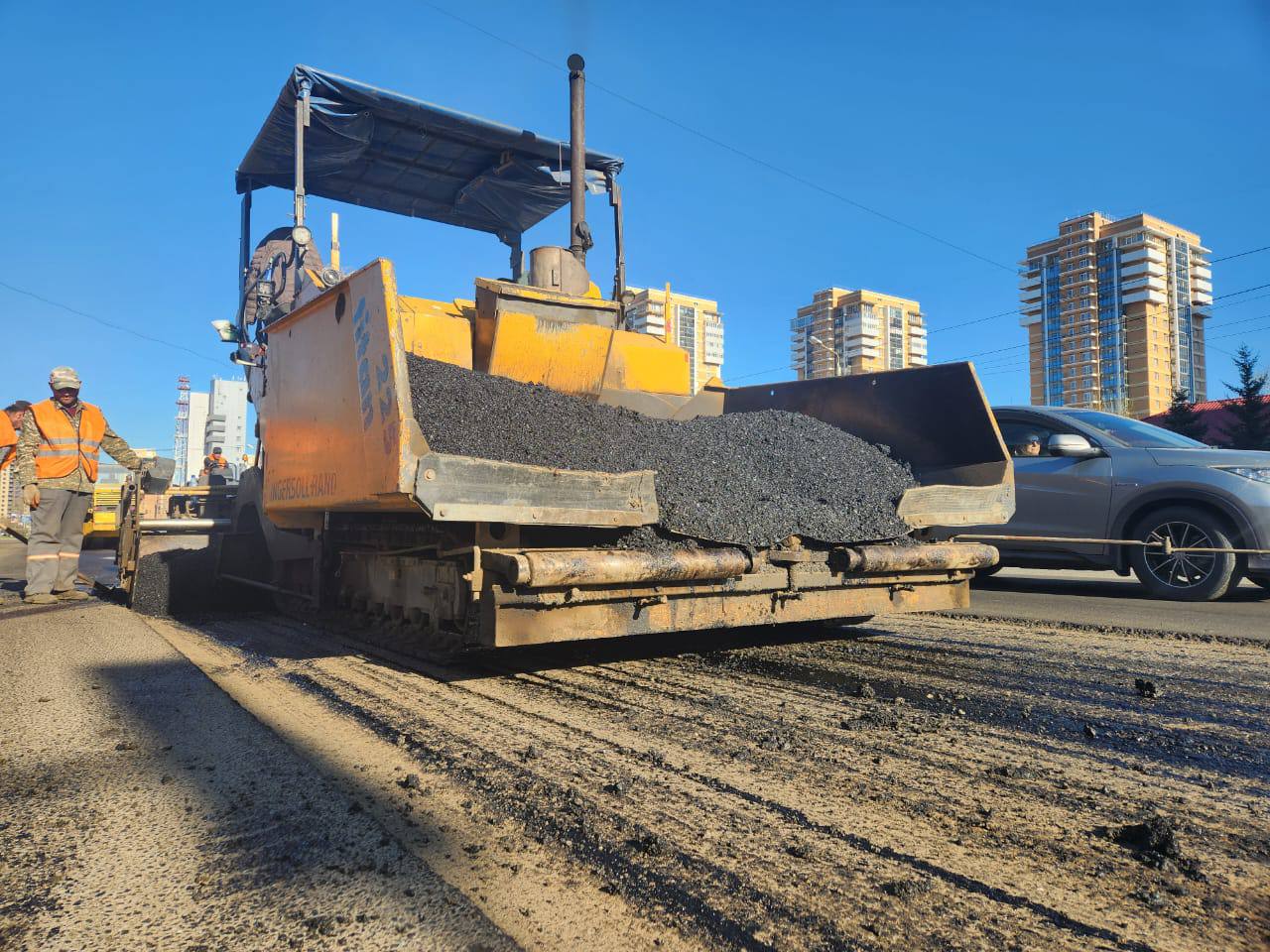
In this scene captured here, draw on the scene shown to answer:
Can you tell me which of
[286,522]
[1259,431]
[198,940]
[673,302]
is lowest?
[198,940]

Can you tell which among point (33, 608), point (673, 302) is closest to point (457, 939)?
point (33, 608)

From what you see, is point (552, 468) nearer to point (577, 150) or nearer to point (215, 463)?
point (577, 150)

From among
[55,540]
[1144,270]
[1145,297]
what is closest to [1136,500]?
[55,540]

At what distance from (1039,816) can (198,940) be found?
1.90 metres

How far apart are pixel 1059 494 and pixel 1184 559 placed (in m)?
1.01

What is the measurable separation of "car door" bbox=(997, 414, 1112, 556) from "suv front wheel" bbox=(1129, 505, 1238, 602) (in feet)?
1.03

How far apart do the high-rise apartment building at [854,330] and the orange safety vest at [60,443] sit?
37.1m

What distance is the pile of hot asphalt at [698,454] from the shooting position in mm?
3594

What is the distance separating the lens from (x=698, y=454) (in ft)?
13.7

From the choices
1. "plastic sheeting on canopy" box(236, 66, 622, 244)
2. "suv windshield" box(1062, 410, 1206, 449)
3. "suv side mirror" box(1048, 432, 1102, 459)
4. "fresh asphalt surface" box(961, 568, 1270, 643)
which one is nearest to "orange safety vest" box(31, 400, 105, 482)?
"plastic sheeting on canopy" box(236, 66, 622, 244)

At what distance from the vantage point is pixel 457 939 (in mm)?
1444

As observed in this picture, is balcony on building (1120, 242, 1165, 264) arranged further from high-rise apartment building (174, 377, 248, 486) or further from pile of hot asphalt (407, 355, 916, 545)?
pile of hot asphalt (407, 355, 916, 545)

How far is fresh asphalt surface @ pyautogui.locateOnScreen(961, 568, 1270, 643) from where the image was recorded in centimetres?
495

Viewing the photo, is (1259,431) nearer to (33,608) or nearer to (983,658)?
(983,658)
